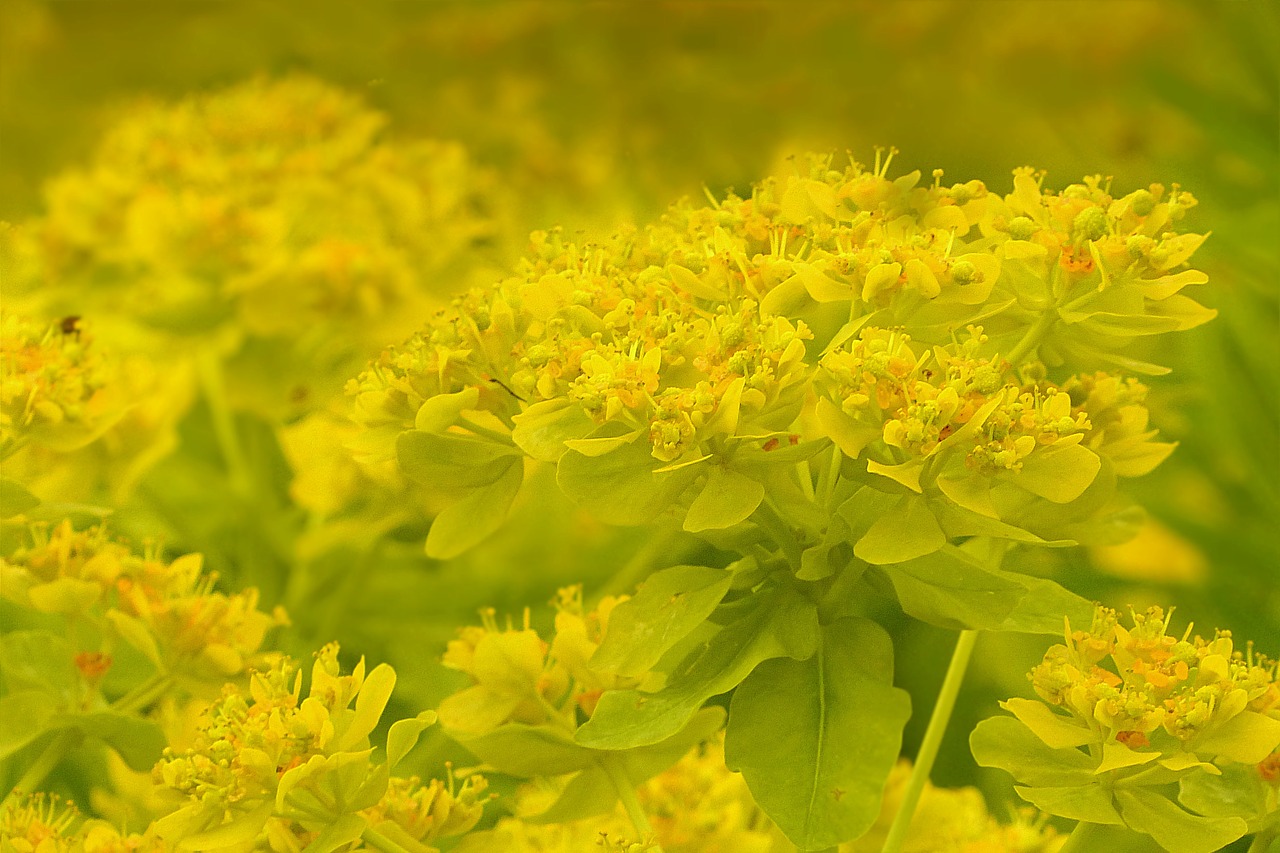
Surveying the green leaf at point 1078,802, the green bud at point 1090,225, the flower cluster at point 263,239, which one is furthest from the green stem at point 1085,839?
the flower cluster at point 263,239

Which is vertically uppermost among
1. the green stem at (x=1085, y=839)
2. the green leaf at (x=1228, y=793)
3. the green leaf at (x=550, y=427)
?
the green leaf at (x=550, y=427)

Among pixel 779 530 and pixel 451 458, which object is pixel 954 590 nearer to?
pixel 779 530

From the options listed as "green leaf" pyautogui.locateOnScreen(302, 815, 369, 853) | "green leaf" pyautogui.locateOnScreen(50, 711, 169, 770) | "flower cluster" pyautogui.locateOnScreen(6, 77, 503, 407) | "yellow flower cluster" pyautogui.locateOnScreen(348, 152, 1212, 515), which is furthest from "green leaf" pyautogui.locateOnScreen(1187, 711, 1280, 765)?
"flower cluster" pyautogui.locateOnScreen(6, 77, 503, 407)

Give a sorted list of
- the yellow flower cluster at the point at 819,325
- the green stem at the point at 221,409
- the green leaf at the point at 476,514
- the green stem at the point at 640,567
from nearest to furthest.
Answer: the yellow flower cluster at the point at 819,325
the green leaf at the point at 476,514
the green stem at the point at 640,567
the green stem at the point at 221,409

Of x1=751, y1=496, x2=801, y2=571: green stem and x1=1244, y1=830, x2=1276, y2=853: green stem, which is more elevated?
x1=751, y1=496, x2=801, y2=571: green stem

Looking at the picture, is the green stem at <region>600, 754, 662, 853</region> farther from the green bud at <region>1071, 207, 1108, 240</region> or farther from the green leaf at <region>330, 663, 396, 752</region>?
the green bud at <region>1071, 207, 1108, 240</region>

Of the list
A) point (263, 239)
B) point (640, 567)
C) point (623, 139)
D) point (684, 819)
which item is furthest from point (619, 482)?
point (623, 139)

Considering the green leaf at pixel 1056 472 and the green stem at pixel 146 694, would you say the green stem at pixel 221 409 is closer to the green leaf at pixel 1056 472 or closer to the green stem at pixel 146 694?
the green stem at pixel 146 694
